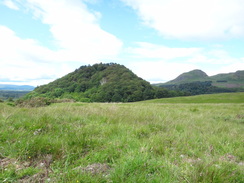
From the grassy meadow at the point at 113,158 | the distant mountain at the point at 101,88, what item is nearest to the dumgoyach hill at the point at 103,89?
the distant mountain at the point at 101,88

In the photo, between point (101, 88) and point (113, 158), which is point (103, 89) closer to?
point (101, 88)

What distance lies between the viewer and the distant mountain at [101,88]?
4914 inches

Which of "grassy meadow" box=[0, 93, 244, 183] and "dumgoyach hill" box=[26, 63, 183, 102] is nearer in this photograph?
"grassy meadow" box=[0, 93, 244, 183]

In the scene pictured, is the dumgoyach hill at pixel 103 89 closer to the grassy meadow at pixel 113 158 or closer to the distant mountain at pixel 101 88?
the distant mountain at pixel 101 88

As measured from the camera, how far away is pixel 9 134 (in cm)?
416

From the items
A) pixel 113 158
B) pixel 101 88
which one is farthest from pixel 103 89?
pixel 113 158

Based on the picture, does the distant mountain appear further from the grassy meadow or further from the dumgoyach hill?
the grassy meadow

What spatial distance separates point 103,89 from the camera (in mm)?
144500

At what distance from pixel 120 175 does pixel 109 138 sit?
6.64ft

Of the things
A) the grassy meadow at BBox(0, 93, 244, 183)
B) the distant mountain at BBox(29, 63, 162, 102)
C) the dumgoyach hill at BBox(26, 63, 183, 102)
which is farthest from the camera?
the distant mountain at BBox(29, 63, 162, 102)

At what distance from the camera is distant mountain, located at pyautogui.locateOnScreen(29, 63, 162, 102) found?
12481 cm

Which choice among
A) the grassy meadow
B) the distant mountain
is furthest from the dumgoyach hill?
the grassy meadow

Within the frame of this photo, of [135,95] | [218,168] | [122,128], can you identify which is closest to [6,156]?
[122,128]

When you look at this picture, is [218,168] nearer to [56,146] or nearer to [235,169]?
[235,169]
